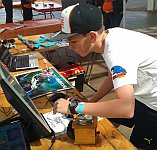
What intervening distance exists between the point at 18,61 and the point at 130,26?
4643 millimetres

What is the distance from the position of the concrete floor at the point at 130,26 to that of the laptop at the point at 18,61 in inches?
36.4

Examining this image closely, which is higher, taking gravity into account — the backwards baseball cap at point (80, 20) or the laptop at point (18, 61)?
the backwards baseball cap at point (80, 20)

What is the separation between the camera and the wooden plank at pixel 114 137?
3.60ft

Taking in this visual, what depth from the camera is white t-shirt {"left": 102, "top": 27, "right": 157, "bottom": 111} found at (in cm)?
108

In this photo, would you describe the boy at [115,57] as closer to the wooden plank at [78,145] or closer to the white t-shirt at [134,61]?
the white t-shirt at [134,61]

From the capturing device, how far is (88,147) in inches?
43.9

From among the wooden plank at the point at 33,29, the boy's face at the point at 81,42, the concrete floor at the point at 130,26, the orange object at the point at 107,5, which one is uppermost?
the orange object at the point at 107,5

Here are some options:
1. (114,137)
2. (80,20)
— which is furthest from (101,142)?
(80,20)

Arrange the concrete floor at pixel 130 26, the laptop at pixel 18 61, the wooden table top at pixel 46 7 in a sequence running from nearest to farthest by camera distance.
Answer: the laptop at pixel 18 61, the concrete floor at pixel 130 26, the wooden table top at pixel 46 7

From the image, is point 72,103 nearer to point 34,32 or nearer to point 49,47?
point 49,47

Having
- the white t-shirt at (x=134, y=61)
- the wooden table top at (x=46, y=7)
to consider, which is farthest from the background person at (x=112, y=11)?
the white t-shirt at (x=134, y=61)

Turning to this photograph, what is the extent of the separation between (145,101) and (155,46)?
1.00 feet

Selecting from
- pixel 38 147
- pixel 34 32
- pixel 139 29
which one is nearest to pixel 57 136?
pixel 38 147

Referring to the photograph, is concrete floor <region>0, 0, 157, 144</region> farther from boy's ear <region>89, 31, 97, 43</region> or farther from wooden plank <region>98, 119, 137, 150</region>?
boy's ear <region>89, 31, 97, 43</region>
